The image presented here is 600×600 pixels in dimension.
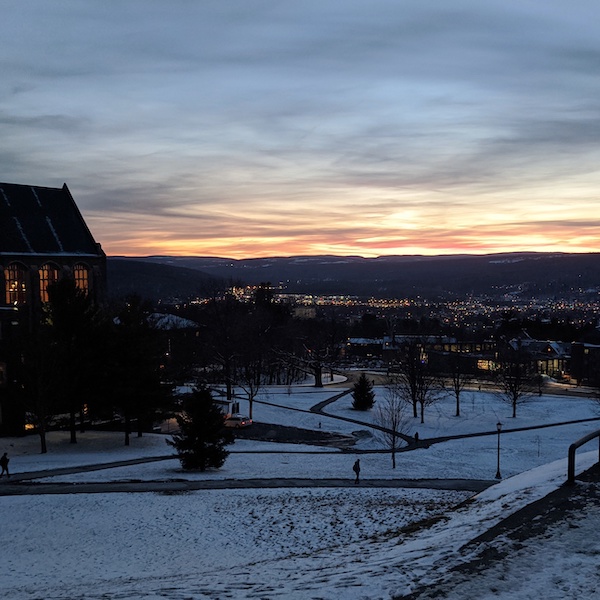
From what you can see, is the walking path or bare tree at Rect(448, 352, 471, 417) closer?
the walking path

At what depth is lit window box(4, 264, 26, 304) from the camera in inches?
2411

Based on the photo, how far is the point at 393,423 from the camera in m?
37.0

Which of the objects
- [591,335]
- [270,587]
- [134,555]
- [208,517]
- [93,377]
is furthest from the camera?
[591,335]

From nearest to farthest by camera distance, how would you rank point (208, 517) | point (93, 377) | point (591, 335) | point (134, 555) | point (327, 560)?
point (327, 560) < point (134, 555) < point (208, 517) < point (93, 377) < point (591, 335)

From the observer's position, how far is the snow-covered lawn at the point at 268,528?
10.6 meters

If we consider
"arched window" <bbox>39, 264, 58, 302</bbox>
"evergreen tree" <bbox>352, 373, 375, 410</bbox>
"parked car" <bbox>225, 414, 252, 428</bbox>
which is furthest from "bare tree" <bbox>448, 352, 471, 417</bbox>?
"arched window" <bbox>39, 264, 58, 302</bbox>

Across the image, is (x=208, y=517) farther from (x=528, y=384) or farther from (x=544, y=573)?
(x=528, y=384)

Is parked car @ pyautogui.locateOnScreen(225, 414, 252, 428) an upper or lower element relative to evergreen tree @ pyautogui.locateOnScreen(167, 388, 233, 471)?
lower

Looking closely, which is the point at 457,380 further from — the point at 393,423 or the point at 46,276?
the point at 46,276

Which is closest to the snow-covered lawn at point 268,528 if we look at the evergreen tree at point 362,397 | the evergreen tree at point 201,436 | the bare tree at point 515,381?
the evergreen tree at point 201,436

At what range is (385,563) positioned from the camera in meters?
11.1

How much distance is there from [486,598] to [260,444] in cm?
3258

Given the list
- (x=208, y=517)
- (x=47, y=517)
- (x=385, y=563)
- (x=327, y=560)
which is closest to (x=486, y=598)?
(x=385, y=563)

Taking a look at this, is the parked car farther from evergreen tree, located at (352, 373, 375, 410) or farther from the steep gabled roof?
the steep gabled roof
